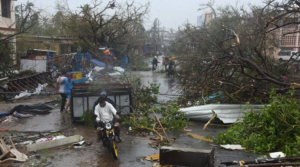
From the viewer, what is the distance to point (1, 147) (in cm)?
636

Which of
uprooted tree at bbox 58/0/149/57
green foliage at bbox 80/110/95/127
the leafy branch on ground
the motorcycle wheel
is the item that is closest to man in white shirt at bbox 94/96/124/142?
the motorcycle wheel

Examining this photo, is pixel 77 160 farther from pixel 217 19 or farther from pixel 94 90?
pixel 217 19

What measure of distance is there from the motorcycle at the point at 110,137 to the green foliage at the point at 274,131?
2732 mm

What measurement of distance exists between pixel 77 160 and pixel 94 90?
12.2 ft

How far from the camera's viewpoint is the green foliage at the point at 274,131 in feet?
21.3

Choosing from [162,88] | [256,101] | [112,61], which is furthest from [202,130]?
[112,61]

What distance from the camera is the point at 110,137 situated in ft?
22.2

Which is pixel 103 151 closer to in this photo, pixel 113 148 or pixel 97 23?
Answer: pixel 113 148

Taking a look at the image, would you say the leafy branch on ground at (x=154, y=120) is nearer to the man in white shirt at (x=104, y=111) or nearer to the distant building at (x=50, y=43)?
the man in white shirt at (x=104, y=111)

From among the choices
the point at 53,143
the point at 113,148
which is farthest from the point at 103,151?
the point at 53,143

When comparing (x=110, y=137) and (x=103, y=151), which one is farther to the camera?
(x=103, y=151)

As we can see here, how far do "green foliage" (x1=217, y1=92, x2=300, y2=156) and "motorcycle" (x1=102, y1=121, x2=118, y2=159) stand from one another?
8.96 feet

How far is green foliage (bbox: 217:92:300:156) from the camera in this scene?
256 inches

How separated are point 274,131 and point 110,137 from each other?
12.0ft
